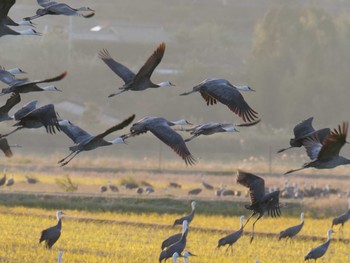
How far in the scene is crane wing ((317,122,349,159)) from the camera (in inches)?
514

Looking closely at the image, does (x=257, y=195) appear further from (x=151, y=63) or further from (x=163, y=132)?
(x=151, y=63)

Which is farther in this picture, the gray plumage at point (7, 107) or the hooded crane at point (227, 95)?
the hooded crane at point (227, 95)

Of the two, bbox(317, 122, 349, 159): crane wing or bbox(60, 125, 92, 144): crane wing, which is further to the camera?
bbox(60, 125, 92, 144): crane wing

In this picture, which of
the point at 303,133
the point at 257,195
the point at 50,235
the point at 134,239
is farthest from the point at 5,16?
the point at 134,239

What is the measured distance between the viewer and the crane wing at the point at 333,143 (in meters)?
13.1

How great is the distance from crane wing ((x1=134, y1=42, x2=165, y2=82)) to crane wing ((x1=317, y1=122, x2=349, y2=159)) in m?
1.97

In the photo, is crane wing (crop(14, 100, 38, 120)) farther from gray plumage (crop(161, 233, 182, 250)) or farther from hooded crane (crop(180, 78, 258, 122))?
gray plumage (crop(161, 233, 182, 250))

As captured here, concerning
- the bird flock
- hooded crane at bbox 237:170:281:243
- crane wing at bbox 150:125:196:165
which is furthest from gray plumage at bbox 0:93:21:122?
hooded crane at bbox 237:170:281:243

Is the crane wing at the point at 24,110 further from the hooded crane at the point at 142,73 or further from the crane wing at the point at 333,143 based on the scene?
the crane wing at the point at 333,143

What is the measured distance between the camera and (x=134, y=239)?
2283 cm

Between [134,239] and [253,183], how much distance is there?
21.9 ft

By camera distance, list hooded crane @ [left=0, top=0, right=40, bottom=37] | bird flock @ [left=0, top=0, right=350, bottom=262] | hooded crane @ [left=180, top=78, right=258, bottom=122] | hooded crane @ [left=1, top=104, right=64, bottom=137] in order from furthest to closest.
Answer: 1. hooded crane @ [left=180, top=78, right=258, bottom=122]
2. hooded crane @ [left=1, top=104, right=64, bottom=137]
3. bird flock @ [left=0, top=0, right=350, bottom=262]
4. hooded crane @ [left=0, top=0, right=40, bottom=37]

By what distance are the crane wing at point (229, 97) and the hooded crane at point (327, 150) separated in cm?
84

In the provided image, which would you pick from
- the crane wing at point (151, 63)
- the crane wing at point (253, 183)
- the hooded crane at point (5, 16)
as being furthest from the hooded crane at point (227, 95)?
the hooded crane at point (5, 16)
